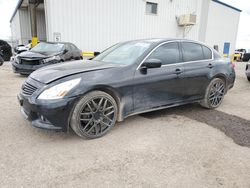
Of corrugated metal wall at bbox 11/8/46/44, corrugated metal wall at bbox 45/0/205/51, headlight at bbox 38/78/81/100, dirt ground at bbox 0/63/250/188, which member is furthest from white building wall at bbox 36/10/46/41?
headlight at bbox 38/78/81/100

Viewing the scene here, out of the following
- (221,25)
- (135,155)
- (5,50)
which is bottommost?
(135,155)

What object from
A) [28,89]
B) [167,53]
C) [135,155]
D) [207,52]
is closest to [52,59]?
[28,89]

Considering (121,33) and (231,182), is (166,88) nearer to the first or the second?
(231,182)

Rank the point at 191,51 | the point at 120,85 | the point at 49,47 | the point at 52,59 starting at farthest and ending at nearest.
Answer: the point at 49,47, the point at 52,59, the point at 191,51, the point at 120,85

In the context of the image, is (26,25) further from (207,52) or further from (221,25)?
(207,52)

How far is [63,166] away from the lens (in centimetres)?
248

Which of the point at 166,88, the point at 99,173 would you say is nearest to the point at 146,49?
the point at 166,88

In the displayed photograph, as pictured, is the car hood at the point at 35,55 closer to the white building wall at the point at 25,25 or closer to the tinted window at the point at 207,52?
the tinted window at the point at 207,52

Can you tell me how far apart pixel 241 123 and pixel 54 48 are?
732 centimetres

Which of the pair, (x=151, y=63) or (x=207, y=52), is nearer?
(x=151, y=63)

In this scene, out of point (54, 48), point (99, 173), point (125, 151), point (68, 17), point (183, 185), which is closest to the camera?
point (183, 185)

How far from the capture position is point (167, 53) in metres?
3.91

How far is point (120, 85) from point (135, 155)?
1.08 m

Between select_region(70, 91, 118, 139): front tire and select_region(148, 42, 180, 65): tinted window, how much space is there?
3.70ft
